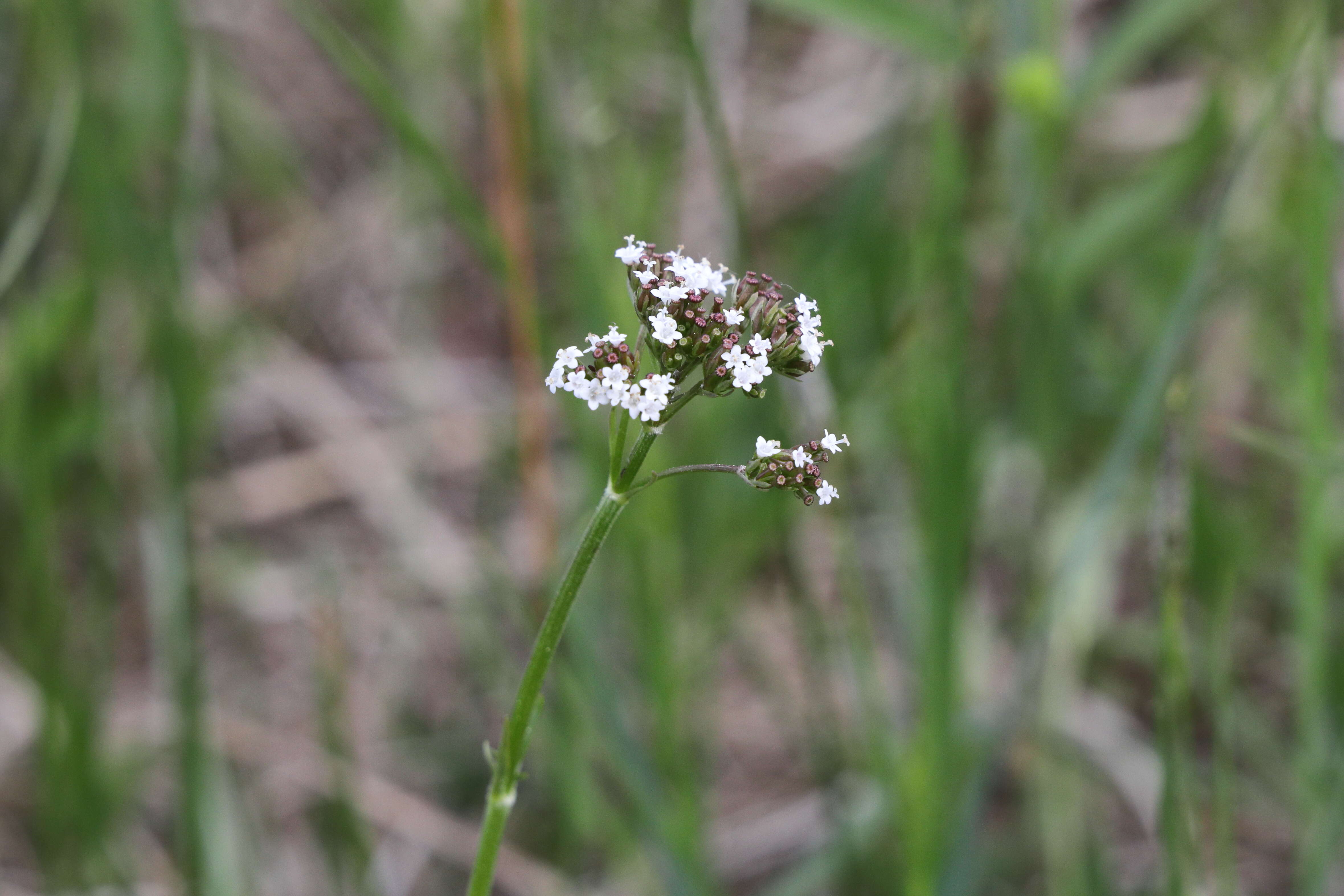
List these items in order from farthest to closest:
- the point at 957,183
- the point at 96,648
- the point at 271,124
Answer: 1. the point at 271,124
2. the point at 96,648
3. the point at 957,183

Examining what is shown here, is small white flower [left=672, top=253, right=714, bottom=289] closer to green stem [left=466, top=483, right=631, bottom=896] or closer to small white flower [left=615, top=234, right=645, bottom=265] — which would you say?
small white flower [left=615, top=234, right=645, bottom=265]

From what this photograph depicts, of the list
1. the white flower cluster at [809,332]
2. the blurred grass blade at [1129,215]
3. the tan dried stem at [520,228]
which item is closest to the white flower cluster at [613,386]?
the white flower cluster at [809,332]

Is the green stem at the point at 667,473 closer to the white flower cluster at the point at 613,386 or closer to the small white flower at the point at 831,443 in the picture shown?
the white flower cluster at the point at 613,386

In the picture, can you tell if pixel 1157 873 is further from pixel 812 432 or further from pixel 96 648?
pixel 96 648

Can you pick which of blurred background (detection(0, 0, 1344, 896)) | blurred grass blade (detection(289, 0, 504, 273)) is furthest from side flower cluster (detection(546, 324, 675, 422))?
blurred grass blade (detection(289, 0, 504, 273))

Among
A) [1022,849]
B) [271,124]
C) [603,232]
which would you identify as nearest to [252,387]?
[271,124]

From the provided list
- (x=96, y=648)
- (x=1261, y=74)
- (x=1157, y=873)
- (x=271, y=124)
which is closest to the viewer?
(x=1157, y=873)
